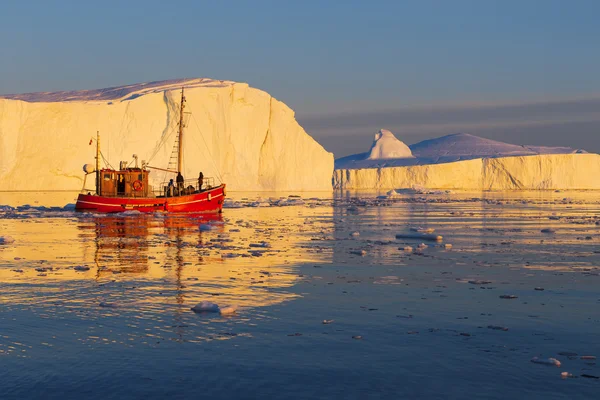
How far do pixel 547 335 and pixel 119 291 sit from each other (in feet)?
16.7

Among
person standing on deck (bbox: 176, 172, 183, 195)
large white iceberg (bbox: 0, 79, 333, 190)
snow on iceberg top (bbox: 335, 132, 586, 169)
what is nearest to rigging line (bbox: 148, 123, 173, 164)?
large white iceberg (bbox: 0, 79, 333, 190)

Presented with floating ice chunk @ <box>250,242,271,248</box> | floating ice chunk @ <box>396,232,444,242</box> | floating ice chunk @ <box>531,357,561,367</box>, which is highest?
floating ice chunk @ <box>396,232,444,242</box>

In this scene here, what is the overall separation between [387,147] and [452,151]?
452 inches

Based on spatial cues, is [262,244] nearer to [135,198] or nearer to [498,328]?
[498,328]

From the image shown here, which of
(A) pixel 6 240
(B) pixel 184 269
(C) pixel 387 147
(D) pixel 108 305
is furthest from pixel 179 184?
(C) pixel 387 147

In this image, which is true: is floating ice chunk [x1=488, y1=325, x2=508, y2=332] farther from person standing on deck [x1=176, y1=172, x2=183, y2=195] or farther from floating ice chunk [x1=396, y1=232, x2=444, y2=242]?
person standing on deck [x1=176, y1=172, x2=183, y2=195]

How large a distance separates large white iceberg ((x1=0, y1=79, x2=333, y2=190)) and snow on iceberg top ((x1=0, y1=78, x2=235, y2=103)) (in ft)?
1.19

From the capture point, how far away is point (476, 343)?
6312mm

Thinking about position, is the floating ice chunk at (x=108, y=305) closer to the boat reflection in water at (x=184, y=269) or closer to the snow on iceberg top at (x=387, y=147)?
the boat reflection in water at (x=184, y=269)

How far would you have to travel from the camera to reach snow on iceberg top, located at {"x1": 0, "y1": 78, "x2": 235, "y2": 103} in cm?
6519

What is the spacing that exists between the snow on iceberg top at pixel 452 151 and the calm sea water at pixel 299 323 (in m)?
94.6

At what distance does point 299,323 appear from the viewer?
7.11m

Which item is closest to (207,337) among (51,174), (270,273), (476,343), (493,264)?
(476,343)

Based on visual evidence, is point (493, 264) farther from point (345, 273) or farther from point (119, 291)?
point (119, 291)
